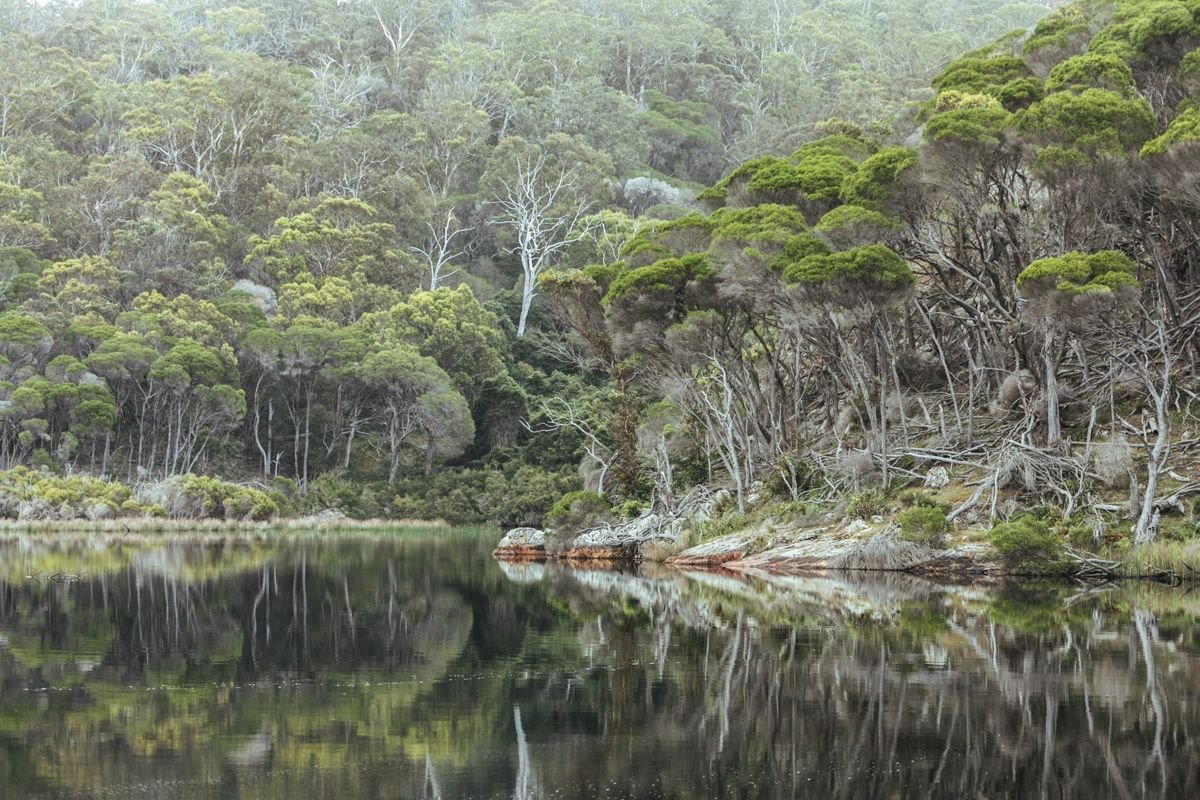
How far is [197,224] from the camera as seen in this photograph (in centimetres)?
6856

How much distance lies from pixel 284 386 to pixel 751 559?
124 feet

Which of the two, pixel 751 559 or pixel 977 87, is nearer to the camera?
pixel 751 559

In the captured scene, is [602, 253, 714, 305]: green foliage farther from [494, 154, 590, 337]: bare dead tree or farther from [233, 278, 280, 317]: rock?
[494, 154, 590, 337]: bare dead tree

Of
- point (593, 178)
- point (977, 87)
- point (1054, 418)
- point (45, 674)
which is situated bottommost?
point (45, 674)

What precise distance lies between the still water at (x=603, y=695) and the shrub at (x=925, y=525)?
4.00 meters

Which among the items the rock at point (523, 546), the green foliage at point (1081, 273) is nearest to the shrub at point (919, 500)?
the green foliage at point (1081, 273)

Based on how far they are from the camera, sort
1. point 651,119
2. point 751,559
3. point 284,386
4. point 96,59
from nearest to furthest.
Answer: point 751,559 < point 284,386 < point 651,119 < point 96,59

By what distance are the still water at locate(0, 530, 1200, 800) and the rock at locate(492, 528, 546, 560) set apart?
14880mm

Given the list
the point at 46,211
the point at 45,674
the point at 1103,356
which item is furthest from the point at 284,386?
the point at 45,674

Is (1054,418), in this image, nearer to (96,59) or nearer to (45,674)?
(45,674)

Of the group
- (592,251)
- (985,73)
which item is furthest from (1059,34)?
(592,251)

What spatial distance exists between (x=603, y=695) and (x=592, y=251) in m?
64.6

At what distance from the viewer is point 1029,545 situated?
25.5 meters

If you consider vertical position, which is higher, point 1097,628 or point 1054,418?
point 1054,418
